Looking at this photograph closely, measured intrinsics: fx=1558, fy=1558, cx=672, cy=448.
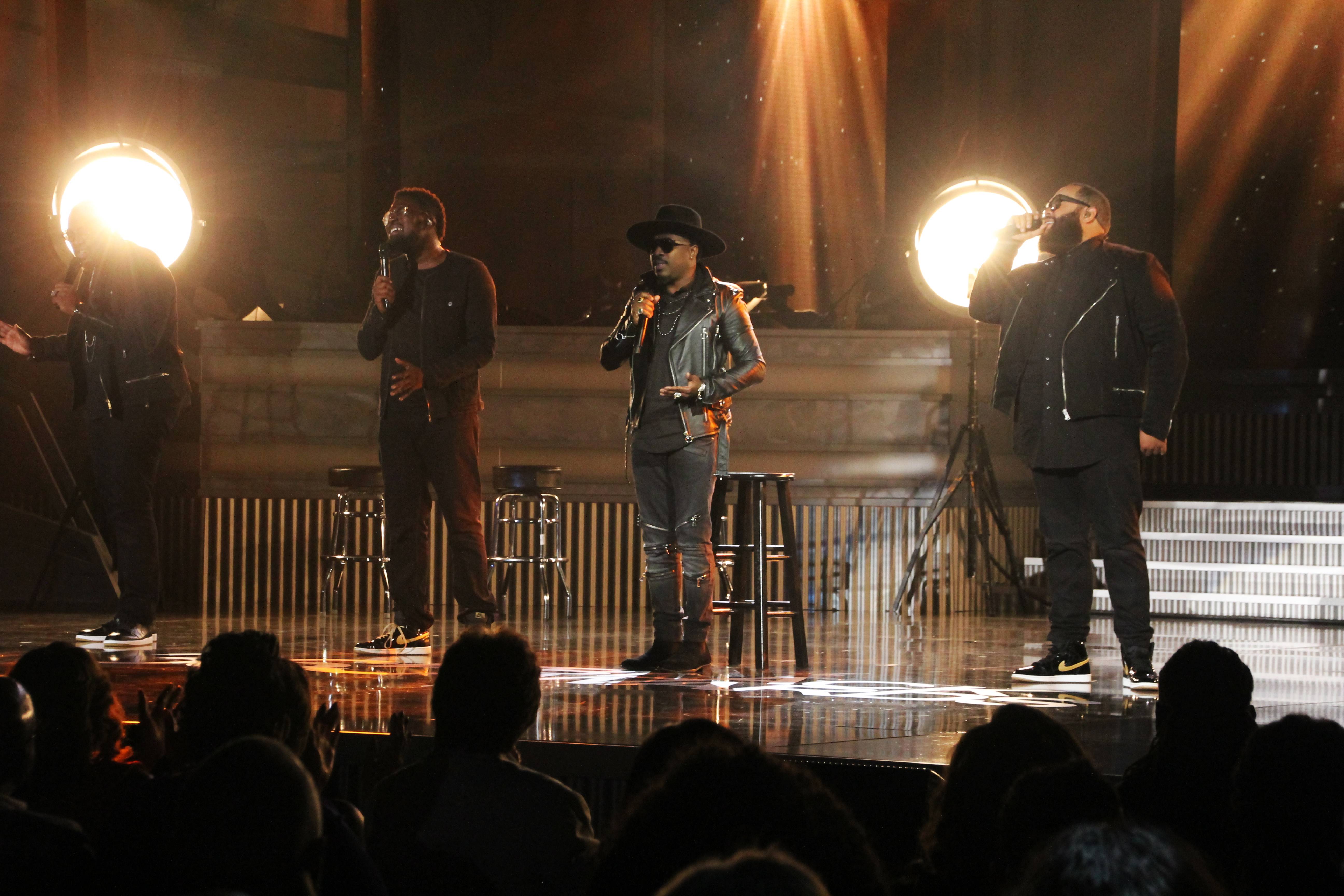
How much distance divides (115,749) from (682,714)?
2.08 m

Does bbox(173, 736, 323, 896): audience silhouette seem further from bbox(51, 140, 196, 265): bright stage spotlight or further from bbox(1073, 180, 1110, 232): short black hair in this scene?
bbox(51, 140, 196, 265): bright stage spotlight

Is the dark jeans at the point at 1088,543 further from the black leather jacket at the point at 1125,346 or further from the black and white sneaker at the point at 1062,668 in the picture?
the black leather jacket at the point at 1125,346

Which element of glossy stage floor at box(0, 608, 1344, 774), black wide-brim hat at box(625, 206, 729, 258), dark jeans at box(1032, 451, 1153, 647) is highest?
black wide-brim hat at box(625, 206, 729, 258)

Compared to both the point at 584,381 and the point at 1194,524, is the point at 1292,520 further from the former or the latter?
the point at 584,381

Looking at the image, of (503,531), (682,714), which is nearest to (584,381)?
(503,531)

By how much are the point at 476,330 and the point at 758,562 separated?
1.44 meters

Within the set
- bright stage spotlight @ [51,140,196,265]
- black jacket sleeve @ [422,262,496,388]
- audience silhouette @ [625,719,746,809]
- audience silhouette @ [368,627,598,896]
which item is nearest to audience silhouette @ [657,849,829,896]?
audience silhouette @ [625,719,746,809]

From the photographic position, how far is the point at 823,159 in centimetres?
1304

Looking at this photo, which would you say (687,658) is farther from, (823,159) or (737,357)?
(823,159)

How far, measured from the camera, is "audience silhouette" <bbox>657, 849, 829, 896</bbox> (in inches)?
42.1

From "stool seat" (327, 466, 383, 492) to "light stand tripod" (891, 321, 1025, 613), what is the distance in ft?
9.36

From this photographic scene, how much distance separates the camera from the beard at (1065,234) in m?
5.46

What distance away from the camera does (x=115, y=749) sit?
284 centimetres

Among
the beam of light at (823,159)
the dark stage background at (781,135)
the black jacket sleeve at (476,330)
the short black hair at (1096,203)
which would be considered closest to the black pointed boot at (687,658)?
the black jacket sleeve at (476,330)
